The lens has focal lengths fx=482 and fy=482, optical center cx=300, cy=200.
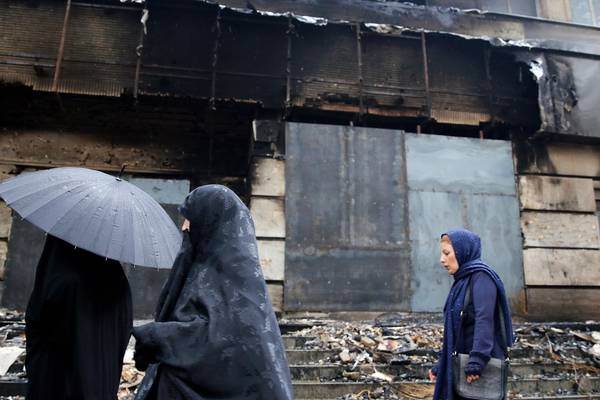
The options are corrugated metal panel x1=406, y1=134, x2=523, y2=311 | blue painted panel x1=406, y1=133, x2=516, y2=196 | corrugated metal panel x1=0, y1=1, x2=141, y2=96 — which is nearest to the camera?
corrugated metal panel x1=0, y1=1, x2=141, y2=96

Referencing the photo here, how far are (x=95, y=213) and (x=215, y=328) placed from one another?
37.5 inches

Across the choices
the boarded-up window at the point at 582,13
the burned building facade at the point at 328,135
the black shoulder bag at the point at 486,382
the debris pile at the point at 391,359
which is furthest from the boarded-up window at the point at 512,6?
the black shoulder bag at the point at 486,382

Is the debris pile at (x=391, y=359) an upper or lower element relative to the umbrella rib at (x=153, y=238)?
lower

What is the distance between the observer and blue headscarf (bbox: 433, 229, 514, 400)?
3.36 metres

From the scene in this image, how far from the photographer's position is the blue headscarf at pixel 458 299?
3359 mm

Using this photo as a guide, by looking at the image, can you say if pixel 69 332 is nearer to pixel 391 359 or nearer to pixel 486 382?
pixel 486 382

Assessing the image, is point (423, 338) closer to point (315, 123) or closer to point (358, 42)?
point (315, 123)

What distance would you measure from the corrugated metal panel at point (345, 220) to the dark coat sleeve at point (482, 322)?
5067 mm

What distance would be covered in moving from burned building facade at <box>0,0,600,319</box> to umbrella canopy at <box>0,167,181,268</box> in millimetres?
5651

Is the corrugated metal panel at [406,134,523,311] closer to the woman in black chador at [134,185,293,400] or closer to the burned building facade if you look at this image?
the burned building facade

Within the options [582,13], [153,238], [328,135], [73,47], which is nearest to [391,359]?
[153,238]

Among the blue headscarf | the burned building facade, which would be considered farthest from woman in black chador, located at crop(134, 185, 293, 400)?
the burned building facade

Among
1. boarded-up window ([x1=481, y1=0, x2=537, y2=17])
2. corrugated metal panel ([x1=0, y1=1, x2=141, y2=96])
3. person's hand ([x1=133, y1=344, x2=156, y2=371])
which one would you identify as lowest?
person's hand ([x1=133, y1=344, x2=156, y2=371])

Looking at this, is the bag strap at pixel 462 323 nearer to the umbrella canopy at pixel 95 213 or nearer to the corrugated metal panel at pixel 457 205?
the umbrella canopy at pixel 95 213
